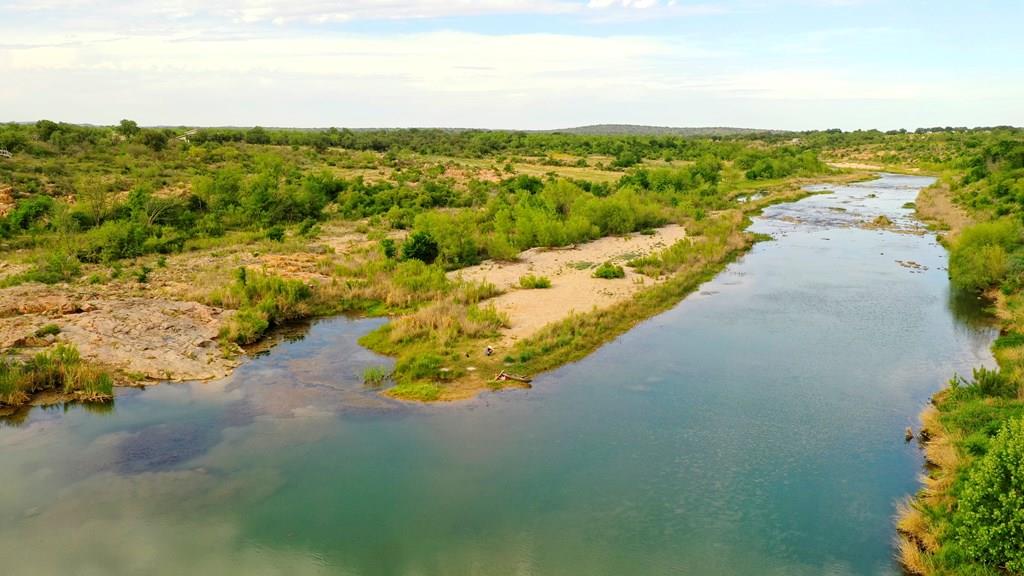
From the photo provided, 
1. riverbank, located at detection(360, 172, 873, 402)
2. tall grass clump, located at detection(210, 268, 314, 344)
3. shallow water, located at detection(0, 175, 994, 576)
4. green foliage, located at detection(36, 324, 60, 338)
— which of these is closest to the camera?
shallow water, located at detection(0, 175, 994, 576)

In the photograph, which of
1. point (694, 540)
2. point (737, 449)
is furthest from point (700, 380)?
point (694, 540)

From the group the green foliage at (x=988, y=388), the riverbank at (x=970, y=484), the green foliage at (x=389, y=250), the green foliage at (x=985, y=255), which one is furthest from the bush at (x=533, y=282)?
the green foliage at (x=985, y=255)

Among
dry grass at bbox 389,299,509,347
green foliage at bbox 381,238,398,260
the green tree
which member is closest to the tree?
the green tree

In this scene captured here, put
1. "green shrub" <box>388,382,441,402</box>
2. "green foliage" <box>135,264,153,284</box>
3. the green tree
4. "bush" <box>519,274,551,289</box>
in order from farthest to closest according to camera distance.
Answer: the green tree → "bush" <box>519,274,551,289</box> → "green foliage" <box>135,264,153,284</box> → "green shrub" <box>388,382,441,402</box>

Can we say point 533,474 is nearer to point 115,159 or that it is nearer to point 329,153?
point 115,159

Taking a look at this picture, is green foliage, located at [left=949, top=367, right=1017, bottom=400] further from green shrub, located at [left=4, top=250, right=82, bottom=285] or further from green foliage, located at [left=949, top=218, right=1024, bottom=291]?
green shrub, located at [left=4, top=250, right=82, bottom=285]

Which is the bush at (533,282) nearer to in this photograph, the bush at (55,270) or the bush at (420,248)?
the bush at (420,248)

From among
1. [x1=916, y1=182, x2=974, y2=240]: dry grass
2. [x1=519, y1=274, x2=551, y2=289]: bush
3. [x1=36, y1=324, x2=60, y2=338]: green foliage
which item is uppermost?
[x1=916, y1=182, x2=974, y2=240]: dry grass
